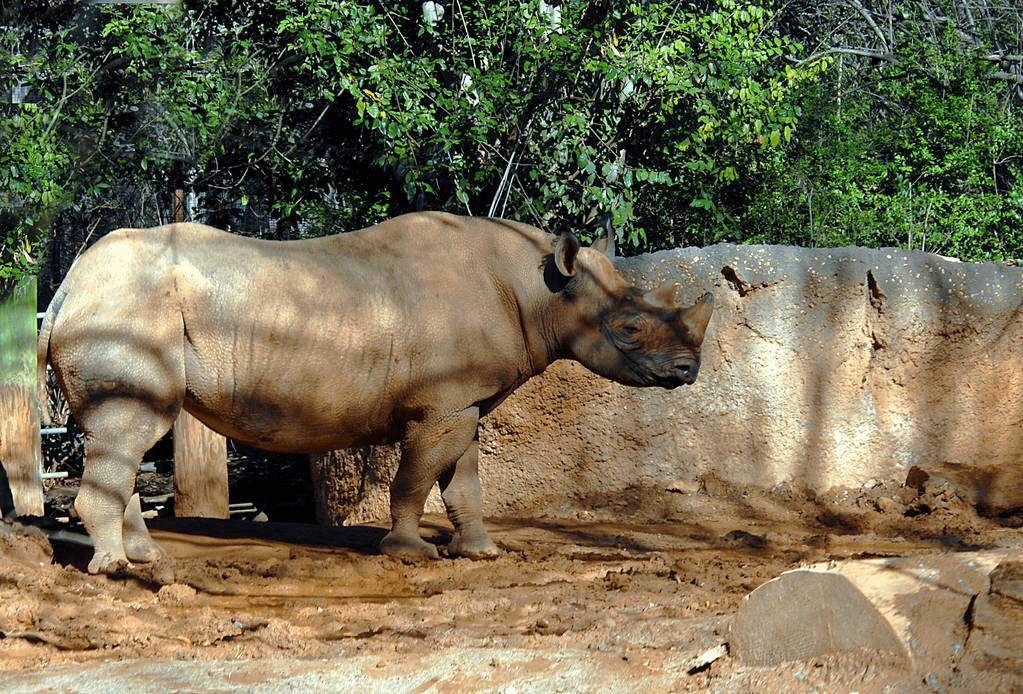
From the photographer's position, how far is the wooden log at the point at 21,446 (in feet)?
31.6

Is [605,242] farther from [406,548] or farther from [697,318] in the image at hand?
[406,548]

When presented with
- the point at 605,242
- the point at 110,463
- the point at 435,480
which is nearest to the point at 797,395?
the point at 605,242

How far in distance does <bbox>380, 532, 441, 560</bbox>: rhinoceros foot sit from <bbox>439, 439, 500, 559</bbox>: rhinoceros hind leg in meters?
0.16

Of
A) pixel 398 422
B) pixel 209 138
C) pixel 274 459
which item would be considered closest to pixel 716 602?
pixel 398 422

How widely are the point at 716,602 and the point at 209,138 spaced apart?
584cm

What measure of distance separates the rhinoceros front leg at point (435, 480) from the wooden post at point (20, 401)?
12.4 feet

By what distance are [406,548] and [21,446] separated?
3969 mm

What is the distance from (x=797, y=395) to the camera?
8992mm

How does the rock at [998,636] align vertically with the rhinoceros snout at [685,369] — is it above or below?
below

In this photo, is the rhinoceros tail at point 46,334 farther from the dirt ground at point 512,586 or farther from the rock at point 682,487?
the rock at point 682,487

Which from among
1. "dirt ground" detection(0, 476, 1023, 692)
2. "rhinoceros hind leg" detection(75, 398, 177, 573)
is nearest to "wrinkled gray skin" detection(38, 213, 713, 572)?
"rhinoceros hind leg" detection(75, 398, 177, 573)

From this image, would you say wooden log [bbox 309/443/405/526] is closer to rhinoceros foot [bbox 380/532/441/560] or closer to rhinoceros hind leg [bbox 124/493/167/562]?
rhinoceros foot [bbox 380/532/441/560]

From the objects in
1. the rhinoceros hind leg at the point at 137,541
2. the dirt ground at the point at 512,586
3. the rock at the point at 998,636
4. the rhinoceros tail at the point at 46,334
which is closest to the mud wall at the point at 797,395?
the dirt ground at the point at 512,586

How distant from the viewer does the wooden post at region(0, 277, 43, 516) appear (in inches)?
380
